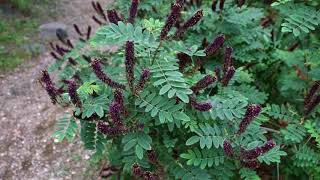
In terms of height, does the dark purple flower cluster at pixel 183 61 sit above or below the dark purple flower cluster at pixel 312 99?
above

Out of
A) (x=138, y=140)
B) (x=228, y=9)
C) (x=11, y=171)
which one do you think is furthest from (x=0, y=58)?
(x=138, y=140)

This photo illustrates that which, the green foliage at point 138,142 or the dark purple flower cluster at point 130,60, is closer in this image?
the dark purple flower cluster at point 130,60

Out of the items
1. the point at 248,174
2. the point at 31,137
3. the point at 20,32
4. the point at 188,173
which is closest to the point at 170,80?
the point at 188,173

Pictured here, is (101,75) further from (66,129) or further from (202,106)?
(202,106)

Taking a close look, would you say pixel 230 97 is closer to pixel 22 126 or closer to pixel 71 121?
pixel 71 121

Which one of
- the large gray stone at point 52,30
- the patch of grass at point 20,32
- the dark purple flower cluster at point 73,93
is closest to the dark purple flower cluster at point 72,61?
the dark purple flower cluster at point 73,93

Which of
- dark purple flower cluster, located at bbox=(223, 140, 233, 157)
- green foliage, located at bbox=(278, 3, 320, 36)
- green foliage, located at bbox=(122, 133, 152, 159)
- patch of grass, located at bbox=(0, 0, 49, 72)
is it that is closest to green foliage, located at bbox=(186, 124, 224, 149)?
dark purple flower cluster, located at bbox=(223, 140, 233, 157)

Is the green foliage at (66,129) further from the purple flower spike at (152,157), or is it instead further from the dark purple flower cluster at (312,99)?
the dark purple flower cluster at (312,99)
